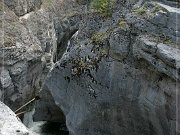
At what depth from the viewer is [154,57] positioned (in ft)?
54.7

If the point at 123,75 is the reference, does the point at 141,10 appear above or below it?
above

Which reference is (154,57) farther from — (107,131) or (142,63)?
(107,131)

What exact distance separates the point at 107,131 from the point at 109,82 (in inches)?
94.8

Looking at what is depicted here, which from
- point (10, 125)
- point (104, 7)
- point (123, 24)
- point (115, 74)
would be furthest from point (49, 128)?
point (10, 125)

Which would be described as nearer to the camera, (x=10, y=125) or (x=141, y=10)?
(x=10, y=125)

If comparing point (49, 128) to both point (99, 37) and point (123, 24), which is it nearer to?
point (99, 37)

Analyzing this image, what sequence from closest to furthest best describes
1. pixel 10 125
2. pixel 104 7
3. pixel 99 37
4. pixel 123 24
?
pixel 10 125, pixel 123 24, pixel 99 37, pixel 104 7

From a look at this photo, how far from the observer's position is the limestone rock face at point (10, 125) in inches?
430

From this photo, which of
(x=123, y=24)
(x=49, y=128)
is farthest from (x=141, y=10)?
(x=49, y=128)

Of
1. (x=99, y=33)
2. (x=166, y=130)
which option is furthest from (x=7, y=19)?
(x=166, y=130)

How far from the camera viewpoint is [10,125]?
1134 centimetres

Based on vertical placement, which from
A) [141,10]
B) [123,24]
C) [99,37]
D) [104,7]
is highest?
[141,10]

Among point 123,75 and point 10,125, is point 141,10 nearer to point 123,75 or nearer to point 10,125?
point 123,75

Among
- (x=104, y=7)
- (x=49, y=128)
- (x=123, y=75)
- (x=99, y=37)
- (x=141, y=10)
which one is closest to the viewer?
(x=123, y=75)
